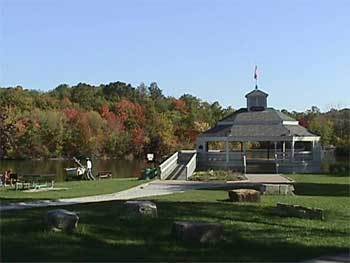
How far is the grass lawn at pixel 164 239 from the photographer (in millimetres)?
9148

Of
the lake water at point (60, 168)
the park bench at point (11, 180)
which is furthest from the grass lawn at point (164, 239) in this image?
the lake water at point (60, 168)

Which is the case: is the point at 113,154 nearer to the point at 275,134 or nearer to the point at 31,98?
the point at 31,98

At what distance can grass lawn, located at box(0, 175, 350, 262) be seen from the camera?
9.15 metres

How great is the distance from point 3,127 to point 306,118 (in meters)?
83.9

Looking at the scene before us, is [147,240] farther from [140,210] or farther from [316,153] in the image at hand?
[316,153]

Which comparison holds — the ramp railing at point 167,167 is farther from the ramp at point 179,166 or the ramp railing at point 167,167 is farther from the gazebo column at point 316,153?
the gazebo column at point 316,153

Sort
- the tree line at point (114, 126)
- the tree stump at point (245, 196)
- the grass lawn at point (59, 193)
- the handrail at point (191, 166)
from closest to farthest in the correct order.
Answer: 1. the tree stump at point (245, 196)
2. the grass lawn at point (59, 193)
3. the handrail at point (191, 166)
4. the tree line at point (114, 126)

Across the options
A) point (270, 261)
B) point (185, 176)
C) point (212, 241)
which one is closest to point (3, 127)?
point (212, 241)

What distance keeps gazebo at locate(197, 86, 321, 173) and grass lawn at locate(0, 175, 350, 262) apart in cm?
3186

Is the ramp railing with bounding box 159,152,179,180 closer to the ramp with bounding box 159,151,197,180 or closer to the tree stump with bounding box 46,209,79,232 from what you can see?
the ramp with bounding box 159,151,197,180

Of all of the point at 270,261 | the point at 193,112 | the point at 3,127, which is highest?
the point at 193,112

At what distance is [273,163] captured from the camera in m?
46.5

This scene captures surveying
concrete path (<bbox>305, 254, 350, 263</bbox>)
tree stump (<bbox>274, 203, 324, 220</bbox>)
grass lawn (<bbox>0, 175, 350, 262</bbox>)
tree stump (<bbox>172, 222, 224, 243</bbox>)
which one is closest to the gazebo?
tree stump (<bbox>274, 203, 324, 220</bbox>)

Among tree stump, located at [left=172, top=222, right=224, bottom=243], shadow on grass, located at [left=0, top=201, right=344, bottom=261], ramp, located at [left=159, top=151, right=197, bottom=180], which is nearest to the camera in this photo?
shadow on grass, located at [left=0, top=201, right=344, bottom=261]
